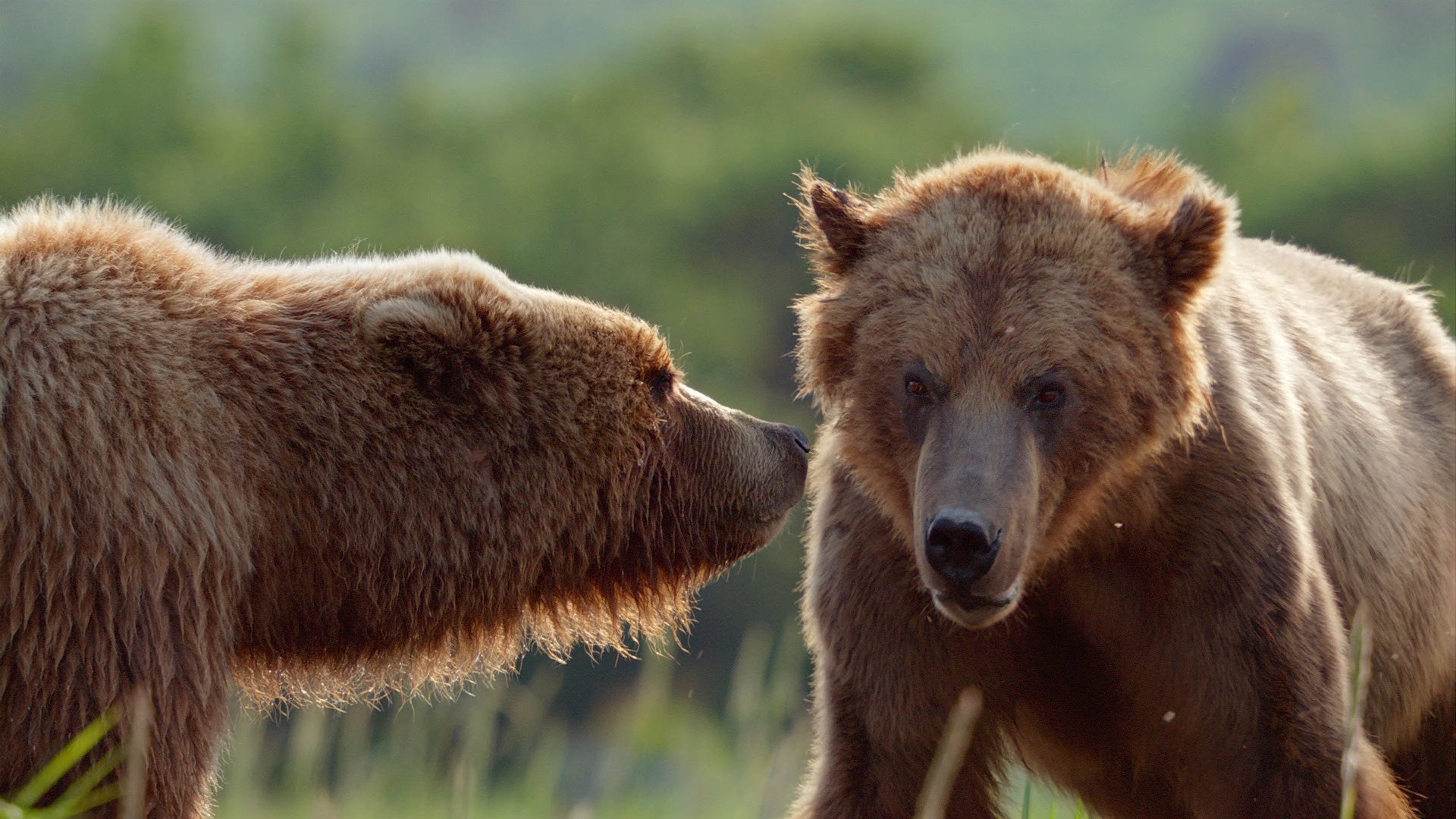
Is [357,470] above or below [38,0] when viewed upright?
above

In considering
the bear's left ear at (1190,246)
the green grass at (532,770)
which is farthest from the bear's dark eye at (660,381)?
the bear's left ear at (1190,246)

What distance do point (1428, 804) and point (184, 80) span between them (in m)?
38.1

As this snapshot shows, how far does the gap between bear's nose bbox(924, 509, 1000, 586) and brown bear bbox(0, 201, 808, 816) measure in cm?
109

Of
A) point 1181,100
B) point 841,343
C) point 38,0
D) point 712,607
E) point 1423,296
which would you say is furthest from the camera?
point 38,0

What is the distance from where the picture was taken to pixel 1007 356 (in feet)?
13.4

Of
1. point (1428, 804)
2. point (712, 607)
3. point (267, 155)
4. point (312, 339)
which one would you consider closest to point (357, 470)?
point (312, 339)

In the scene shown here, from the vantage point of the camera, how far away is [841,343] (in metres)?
4.47

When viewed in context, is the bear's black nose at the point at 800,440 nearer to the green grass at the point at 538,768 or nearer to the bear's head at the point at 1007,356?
the bear's head at the point at 1007,356

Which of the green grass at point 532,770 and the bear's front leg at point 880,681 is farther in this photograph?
the bear's front leg at point 880,681

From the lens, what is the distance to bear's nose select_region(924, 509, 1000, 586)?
380cm

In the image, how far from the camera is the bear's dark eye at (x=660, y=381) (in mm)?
4750

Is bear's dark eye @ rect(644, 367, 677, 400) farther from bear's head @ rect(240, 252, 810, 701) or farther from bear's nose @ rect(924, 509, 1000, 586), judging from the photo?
bear's nose @ rect(924, 509, 1000, 586)

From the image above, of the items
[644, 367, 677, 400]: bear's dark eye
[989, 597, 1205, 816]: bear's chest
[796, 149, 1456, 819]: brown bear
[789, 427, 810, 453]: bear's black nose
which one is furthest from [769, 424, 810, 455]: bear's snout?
[989, 597, 1205, 816]: bear's chest

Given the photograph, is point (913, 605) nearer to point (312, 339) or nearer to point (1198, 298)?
point (1198, 298)
